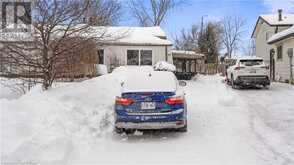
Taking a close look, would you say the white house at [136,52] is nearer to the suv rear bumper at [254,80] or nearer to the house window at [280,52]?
the house window at [280,52]

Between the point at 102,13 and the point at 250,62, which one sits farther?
the point at 250,62

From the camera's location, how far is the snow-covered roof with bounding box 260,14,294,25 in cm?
3696

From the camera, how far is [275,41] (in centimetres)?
2841

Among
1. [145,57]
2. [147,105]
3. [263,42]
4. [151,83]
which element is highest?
[263,42]

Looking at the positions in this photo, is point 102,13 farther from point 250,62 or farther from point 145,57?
point 145,57

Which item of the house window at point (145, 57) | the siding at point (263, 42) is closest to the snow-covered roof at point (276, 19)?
the siding at point (263, 42)

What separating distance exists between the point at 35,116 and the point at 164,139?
304 centimetres

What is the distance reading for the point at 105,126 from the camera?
394 inches

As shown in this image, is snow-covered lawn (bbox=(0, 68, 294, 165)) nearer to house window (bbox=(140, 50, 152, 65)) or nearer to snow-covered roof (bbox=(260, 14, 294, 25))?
house window (bbox=(140, 50, 152, 65))

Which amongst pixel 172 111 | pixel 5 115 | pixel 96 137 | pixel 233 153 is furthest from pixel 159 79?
pixel 5 115

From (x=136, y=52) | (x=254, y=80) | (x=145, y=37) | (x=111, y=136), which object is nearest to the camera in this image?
(x=111, y=136)

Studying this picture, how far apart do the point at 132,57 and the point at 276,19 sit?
55.5 feet

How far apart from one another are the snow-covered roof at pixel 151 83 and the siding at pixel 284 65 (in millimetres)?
17319

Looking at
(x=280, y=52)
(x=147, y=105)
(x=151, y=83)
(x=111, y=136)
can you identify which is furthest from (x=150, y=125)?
(x=280, y=52)
